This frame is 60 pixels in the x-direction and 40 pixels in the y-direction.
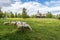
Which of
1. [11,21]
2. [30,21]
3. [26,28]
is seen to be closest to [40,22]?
[30,21]

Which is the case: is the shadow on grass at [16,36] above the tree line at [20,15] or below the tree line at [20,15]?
below

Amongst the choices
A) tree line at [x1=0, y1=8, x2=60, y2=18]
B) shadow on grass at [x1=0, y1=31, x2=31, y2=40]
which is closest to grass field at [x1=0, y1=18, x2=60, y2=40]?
shadow on grass at [x1=0, y1=31, x2=31, y2=40]

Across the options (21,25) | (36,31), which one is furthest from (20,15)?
(36,31)

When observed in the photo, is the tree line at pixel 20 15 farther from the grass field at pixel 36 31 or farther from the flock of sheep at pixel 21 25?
the flock of sheep at pixel 21 25

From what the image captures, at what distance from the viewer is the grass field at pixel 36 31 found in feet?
12.8

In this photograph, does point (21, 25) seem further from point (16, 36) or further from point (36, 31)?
point (36, 31)

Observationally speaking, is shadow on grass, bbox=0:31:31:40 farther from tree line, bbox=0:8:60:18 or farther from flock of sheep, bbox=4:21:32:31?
tree line, bbox=0:8:60:18

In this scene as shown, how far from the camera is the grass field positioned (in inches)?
153

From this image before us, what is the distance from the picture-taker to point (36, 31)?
4.14 metres

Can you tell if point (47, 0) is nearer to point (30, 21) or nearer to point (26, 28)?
point (30, 21)

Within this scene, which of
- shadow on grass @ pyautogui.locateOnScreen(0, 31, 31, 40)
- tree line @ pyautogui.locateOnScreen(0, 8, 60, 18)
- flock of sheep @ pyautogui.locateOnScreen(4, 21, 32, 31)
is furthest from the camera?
tree line @ pyautogui.locateOnScreen(0, 8, 60, 18)

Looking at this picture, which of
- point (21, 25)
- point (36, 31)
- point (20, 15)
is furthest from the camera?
point (20, 15)

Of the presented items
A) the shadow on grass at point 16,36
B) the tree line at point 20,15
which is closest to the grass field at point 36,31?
the shadow on grass at point 16,36

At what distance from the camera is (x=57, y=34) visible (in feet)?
13.8
